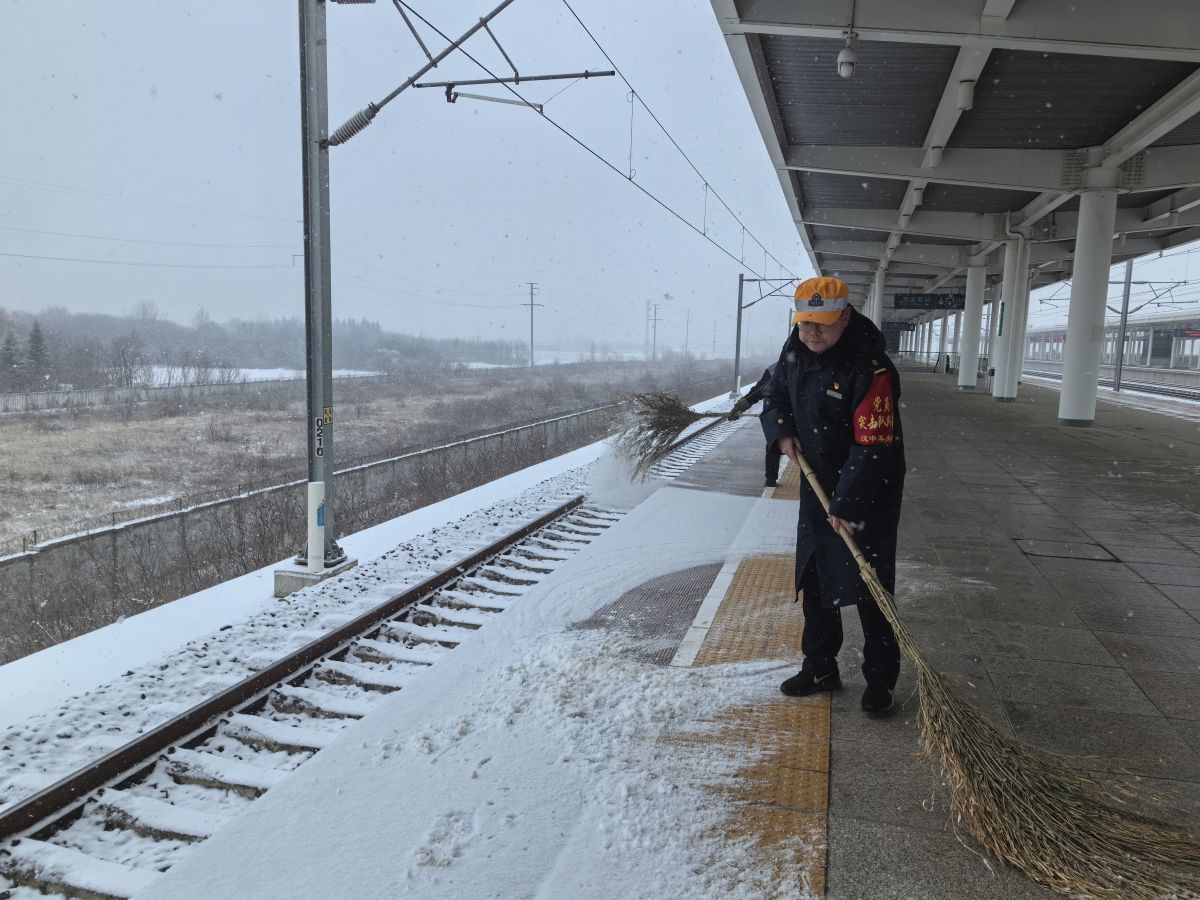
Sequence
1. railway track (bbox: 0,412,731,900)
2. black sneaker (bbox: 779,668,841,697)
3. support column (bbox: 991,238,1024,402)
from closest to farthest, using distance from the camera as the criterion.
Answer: railway track (bbox: 0,412,731,900) < black sneaker (bbox: 779,668,841,697) < support column (bbox: 991,238,1024,402)

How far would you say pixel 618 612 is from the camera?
539cm

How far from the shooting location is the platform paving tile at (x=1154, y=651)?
4367 mm

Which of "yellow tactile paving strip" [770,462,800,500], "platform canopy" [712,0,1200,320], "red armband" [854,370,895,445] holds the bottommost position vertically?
"yellow tactile paving strip" [770,462,800,500]

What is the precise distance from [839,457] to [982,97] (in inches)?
499

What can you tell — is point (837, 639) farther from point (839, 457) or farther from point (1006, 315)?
point (1006, 315)

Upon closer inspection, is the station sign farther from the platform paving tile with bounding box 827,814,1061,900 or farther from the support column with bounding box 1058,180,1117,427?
the platform paving tile with bounding box 827,814,1061,900

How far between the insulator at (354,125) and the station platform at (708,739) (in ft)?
14.6

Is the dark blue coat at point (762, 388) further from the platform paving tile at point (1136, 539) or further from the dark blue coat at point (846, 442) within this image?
the platform paving tile at point (1136, 539)

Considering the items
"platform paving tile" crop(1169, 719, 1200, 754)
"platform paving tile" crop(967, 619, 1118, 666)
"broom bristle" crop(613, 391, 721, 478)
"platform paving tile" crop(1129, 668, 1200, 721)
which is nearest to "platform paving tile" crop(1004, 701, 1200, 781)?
"platform paving tile" crop(1169, 719, 1200, 754)

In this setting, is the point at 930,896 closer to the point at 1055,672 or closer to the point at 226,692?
the point at 1055,672

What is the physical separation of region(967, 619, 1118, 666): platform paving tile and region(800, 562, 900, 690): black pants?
1142 millimetres

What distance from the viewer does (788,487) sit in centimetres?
1023

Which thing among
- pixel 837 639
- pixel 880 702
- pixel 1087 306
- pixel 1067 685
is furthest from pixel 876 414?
pixel 1087 306

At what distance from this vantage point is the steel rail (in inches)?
133
